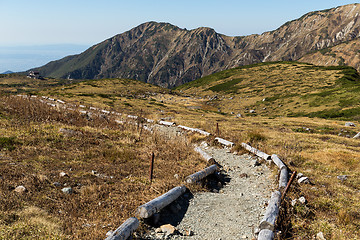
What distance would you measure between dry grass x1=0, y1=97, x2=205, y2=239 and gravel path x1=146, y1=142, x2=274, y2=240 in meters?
1.57

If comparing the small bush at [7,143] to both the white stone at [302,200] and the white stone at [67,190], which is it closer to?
the white stone at [67,190]

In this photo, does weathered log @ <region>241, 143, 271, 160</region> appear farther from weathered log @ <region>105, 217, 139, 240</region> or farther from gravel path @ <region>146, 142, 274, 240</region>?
weathered log @ <region>105, 217, 139, 240</region>

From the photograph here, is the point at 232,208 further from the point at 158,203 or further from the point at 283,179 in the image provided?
the point at 283,179

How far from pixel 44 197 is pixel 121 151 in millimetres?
6477

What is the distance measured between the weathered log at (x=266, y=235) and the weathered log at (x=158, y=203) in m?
3.56

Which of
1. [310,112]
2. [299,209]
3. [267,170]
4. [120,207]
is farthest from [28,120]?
[310,112]

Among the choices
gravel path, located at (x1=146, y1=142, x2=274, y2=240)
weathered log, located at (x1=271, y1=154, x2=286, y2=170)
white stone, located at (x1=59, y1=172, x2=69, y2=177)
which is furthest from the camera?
weathered log, located at (x1=271, y1=154, x2=286, y2=170)

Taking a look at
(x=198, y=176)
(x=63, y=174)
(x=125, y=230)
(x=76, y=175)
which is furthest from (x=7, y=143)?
(x=198, y=176)

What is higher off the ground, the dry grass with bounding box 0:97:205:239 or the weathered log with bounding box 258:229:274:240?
the dry grass with bounding box 0:97:205:239

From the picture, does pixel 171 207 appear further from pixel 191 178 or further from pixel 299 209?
pixel 299 209

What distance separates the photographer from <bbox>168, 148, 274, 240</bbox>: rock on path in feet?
25.5

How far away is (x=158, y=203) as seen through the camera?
326 inches

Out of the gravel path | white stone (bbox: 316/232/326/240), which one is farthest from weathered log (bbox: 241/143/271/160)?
white stone (bbox: 316/232/326/240)

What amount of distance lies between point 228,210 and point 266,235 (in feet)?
7.83
